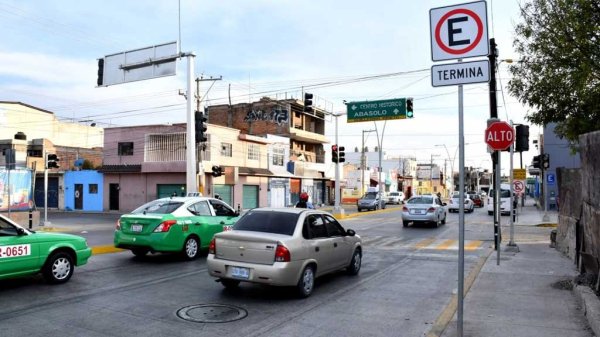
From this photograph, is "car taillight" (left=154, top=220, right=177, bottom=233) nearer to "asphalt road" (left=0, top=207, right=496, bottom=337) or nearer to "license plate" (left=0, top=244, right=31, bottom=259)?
"asphalt road" (left=0, top=207, right=496, bottom=337)

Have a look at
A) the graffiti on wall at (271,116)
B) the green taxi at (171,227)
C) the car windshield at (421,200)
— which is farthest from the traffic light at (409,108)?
the graffiti on wall at (271,116)

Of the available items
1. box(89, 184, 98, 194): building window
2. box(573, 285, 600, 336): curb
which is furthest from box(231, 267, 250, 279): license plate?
box(89, 184, 98, 194): building window

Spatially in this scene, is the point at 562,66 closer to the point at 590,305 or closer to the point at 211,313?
the point at 590,305

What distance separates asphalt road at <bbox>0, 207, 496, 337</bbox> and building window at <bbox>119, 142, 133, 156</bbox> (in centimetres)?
3019

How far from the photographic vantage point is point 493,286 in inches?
352

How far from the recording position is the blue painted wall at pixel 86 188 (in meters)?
41.4

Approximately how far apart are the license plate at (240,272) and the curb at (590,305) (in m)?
4.72

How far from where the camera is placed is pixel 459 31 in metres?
5.55

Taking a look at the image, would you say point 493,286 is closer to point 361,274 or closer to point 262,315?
point 361,274

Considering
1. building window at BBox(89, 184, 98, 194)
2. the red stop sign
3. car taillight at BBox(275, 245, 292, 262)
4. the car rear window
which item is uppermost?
the red stop sign

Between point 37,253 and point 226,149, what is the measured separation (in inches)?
1263

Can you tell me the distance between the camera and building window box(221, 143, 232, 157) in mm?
39750

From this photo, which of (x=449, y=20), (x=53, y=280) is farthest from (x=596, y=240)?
(x=53, y=280)

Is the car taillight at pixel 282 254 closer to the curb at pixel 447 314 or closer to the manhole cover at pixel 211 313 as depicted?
the manhole cover at pixel 211 313
